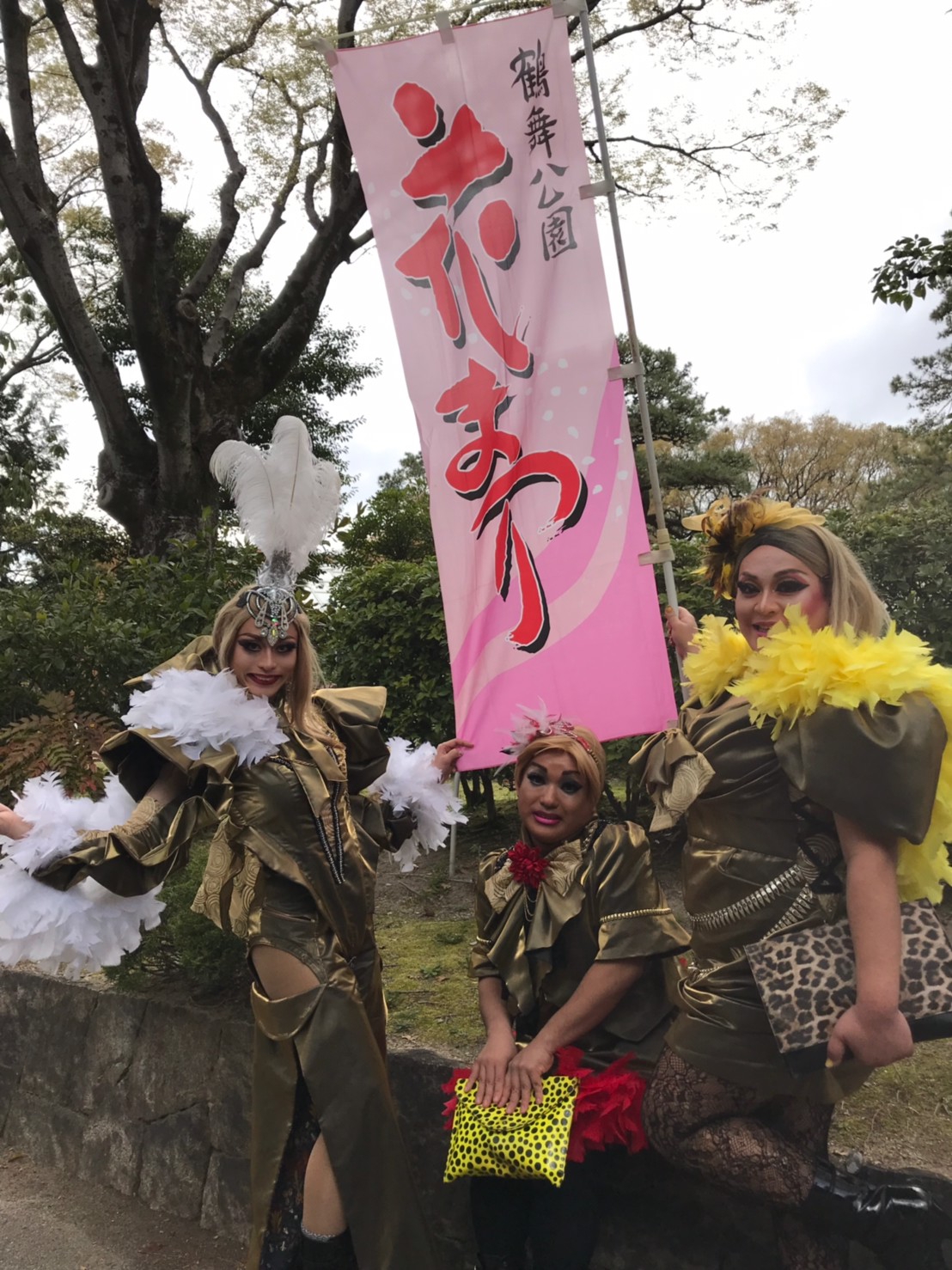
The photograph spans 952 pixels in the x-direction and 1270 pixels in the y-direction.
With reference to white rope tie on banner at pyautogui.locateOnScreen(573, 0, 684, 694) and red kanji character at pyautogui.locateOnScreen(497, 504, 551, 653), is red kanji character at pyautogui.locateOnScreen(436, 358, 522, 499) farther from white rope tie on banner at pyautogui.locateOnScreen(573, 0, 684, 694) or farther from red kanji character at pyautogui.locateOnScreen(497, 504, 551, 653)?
white rope tie on banner at pyautogui.locateOnScreen(573, 0, 684, 694)

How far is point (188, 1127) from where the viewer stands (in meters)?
3.10

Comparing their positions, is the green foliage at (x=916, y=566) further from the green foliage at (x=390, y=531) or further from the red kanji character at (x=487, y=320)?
the green foliage at (x=390, y=531)

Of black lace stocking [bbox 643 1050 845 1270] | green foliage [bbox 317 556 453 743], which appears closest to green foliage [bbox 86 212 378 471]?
green foliage [bbox 317 556 453 743]

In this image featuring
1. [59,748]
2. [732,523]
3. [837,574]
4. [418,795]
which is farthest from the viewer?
[59,748]

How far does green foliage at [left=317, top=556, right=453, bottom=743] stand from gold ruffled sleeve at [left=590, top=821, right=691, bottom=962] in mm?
2924

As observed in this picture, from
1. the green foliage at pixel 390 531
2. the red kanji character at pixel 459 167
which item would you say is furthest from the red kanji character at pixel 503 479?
the green foliage at pixel 390 531

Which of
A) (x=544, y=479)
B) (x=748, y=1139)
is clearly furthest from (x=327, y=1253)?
(x=544, y=479)

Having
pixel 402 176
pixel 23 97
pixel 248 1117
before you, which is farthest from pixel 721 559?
pixel 23 97

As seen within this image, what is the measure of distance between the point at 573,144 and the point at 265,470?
4.26ft

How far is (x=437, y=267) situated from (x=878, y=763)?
194 cm

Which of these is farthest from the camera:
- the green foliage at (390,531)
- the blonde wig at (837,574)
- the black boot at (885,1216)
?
the green foliage at (390,531)

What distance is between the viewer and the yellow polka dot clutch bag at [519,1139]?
1854 mm

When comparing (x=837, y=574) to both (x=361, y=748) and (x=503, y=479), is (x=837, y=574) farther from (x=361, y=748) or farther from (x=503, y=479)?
(x=361, y=748)

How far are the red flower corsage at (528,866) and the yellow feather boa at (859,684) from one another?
0.67m
